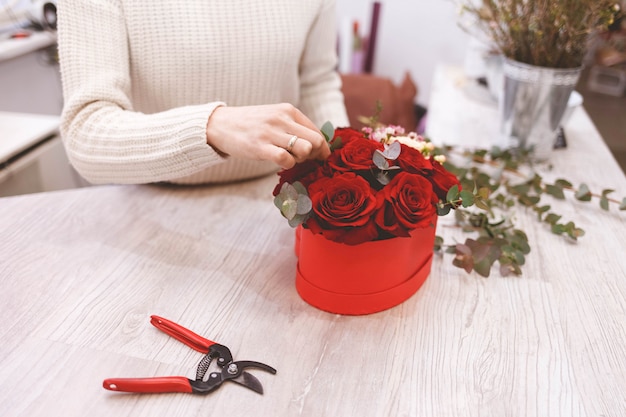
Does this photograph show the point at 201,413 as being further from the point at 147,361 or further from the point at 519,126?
the point at 519,126

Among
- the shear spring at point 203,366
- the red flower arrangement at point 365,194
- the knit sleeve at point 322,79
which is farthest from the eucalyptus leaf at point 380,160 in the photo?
the knit sleeve at point 322,79

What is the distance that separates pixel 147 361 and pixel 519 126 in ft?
3.17

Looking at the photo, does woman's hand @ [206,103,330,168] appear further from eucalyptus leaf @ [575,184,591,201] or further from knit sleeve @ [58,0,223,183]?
eucalyptus leaf @ [575,184,591,201]

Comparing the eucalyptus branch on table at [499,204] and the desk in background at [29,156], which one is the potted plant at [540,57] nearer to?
the eucalyptus branch on table at [499,204]

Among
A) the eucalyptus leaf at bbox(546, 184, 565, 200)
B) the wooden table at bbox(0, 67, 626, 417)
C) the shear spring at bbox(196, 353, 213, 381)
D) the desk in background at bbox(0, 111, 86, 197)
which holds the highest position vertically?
the eucalyptus leaf at bbox(546, 184, 565, 200)

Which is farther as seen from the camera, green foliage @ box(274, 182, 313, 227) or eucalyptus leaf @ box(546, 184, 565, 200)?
eucalyptus leaf @ box(546, 184, 565, 200)

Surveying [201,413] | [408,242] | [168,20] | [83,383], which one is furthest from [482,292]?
[168,20]

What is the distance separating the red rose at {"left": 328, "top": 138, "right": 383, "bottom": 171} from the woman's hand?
0.03m

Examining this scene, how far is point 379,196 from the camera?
610mm

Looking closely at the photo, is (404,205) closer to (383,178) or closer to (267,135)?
(383,178)

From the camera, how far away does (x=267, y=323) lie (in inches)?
26.0

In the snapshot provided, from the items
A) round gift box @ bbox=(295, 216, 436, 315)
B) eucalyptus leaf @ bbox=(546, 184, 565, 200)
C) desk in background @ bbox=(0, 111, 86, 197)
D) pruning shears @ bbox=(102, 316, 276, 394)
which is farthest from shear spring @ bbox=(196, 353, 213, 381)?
desk in background @ bbox=(0, 111, 86, 197)

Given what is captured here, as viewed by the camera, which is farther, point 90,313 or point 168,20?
point 168,20

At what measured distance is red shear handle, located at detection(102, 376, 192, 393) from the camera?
21.3 inches
